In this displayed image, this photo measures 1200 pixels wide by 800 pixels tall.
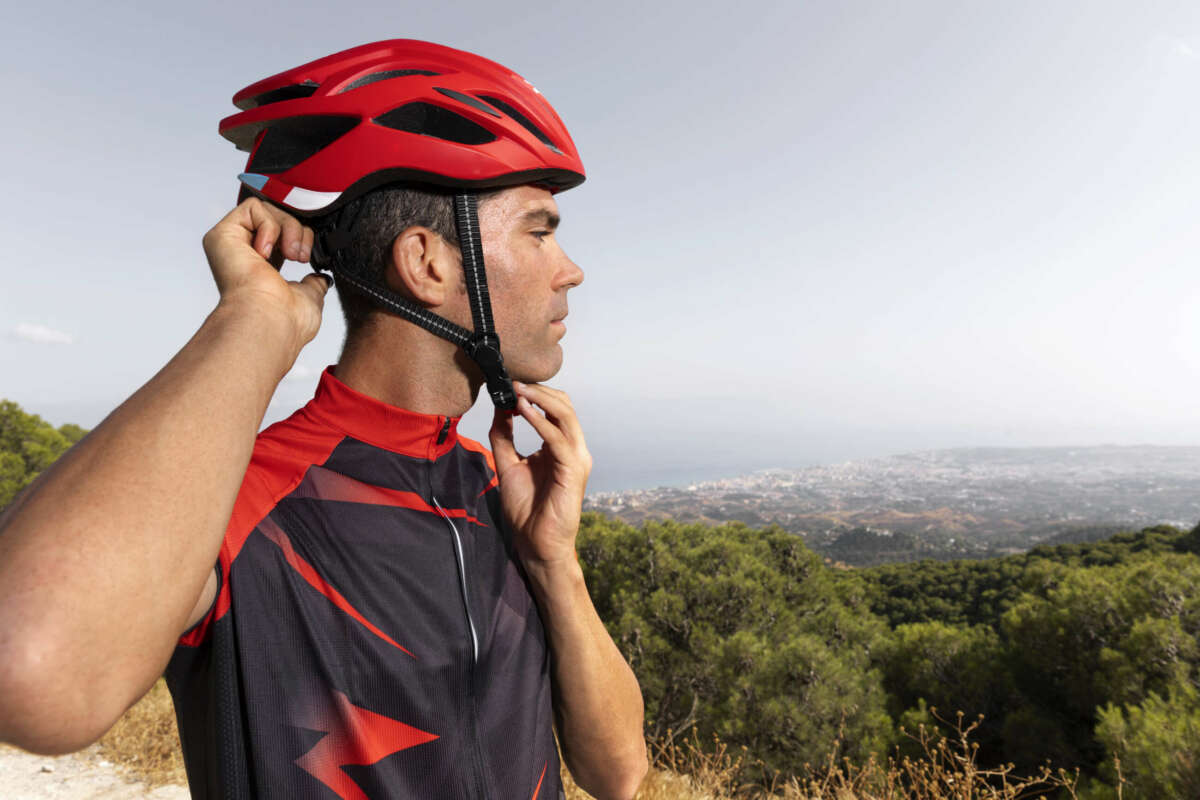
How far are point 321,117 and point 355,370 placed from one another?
593mm

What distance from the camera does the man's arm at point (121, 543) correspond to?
0.58 meters

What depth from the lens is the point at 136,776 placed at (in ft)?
15.3

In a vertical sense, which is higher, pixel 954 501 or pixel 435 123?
pixel 435 123

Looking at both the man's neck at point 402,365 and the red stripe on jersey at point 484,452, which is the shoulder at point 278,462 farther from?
the red stripe on jersey at point 484,452

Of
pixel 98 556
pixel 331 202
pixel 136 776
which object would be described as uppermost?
pixel 331 202

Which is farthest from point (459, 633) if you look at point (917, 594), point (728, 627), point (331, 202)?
point (917, 594)

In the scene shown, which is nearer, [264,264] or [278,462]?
[264,264]

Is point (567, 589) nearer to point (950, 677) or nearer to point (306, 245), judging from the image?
point (306, 245)

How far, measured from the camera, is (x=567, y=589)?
1.41m

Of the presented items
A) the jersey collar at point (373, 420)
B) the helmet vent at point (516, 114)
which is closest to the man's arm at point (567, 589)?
the jersey collar at point (373, 420)

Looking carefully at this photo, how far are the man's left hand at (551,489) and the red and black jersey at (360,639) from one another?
0.35ft

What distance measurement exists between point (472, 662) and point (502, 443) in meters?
0.53

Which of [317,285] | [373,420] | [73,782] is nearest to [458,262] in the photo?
[317,285]

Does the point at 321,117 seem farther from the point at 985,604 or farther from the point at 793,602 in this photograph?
the point at 985,604
